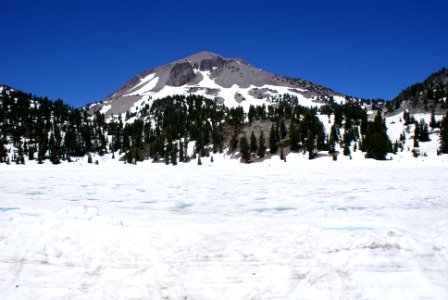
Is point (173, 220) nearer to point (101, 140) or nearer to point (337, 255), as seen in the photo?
point (337, 255)

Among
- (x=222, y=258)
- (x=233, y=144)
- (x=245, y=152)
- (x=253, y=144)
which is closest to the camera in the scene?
(x=222, y=258)

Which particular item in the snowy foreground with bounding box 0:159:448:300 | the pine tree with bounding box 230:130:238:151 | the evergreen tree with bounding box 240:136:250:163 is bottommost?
the snowy foreground with bounding box 0:159:448:300

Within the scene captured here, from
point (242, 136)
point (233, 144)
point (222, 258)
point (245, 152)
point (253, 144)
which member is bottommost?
point (222, 258)

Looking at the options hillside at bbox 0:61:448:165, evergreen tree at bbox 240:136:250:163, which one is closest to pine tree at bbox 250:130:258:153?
hillside at bbox 0:61:448:165

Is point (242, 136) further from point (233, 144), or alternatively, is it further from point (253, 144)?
point (253, 144)

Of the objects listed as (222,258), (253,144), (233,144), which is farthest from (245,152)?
(222,258)

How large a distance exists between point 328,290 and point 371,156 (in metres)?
66.6

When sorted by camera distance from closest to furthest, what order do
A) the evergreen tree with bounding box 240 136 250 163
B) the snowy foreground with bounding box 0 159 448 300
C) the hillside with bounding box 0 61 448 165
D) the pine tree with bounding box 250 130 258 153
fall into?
the snowy foreground with bounding box 0 159 448 300 → the hillside with bounding box 0 61 448 165 → the evergreen tree with bounding box 240 136 250 163 → the pine tree with bounding box 250 130 258 153

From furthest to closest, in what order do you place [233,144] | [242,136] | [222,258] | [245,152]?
[242,136] → [233,144] → [245,152] → [222,258]

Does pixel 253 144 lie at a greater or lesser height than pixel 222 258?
greater

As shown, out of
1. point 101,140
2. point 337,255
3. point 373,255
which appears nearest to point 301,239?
point 337,255

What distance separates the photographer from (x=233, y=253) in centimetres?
728

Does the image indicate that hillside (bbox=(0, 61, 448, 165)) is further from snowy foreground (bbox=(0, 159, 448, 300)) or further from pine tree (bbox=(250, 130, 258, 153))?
snowy foreground (bbox=(0, 159, 448, 300))

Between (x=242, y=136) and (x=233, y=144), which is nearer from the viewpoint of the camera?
(x=233, y=144)
